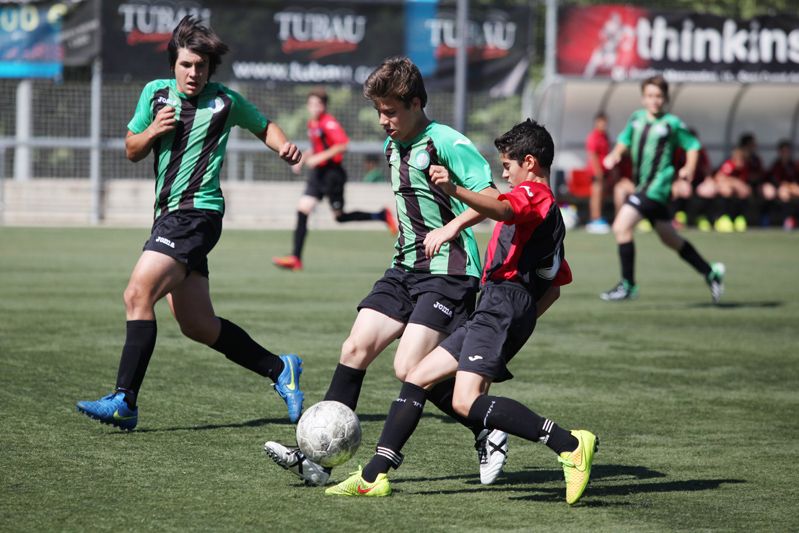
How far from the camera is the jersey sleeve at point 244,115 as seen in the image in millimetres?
6605

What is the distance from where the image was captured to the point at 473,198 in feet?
16.1

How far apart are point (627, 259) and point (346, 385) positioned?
24.6 feet

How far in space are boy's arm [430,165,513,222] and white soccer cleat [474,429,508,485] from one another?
968mm

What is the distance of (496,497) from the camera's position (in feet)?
16.8

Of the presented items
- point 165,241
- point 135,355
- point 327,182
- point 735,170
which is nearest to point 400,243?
point 165,241

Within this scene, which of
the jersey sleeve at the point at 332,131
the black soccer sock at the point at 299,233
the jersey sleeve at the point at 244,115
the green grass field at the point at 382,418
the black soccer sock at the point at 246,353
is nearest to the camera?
the green grass field at the point at 382,418

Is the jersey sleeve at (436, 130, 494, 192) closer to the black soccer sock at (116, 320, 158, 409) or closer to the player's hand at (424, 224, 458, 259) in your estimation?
the player's hand at (424, 224, 458, 259)

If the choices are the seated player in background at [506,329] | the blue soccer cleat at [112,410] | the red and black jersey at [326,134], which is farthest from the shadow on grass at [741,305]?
the blue soccer cleat at [112,410]

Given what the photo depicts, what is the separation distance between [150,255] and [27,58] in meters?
19.8

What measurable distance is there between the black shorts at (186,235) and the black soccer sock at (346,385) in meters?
1.17

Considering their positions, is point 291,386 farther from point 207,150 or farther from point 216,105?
point 216,105

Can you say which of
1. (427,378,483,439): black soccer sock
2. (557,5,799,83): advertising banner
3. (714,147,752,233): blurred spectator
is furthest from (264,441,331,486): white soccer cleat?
(557,5,799,83): advertising banner

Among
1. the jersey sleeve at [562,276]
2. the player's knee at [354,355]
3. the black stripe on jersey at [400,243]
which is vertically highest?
the black stripe on jersey at [400,243]

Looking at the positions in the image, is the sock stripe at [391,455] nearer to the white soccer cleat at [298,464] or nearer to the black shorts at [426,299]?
the white soccer cleat at [298,464]
